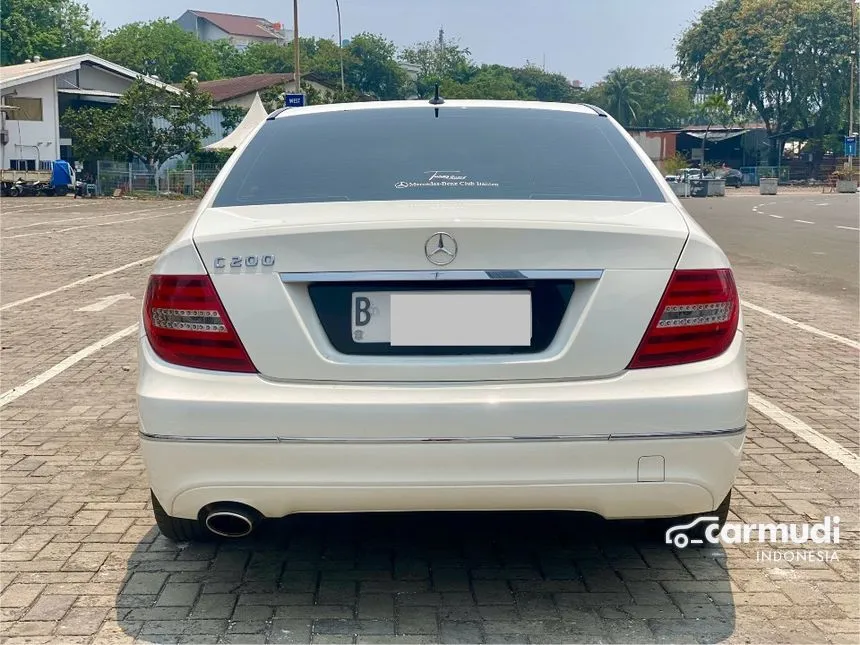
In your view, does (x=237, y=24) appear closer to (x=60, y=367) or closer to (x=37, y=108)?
(x=37, y=108)

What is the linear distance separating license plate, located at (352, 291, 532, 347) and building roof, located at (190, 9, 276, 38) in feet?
514

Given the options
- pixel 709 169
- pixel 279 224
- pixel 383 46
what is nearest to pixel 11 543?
pixel 279 224

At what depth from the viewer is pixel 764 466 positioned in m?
5.06

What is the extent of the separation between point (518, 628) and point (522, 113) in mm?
2094

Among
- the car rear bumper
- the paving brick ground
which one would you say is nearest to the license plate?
the car rear bumper

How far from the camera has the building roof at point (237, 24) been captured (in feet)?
506

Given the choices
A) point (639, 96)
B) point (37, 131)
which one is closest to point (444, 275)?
point (37, 131)

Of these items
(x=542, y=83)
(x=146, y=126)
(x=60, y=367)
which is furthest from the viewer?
(x=542, y=83)

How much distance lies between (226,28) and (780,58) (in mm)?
97278

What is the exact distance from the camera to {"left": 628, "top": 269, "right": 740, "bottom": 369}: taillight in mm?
3195

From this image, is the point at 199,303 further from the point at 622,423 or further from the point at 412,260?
the point at 622,423

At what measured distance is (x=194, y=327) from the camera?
325cm

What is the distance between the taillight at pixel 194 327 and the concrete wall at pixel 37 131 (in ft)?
164

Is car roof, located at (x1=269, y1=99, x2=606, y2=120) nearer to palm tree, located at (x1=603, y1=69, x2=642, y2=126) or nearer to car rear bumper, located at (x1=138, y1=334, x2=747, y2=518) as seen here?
car rear bumper, located at (x1=138, y1=334, x2=747, y2=518)
